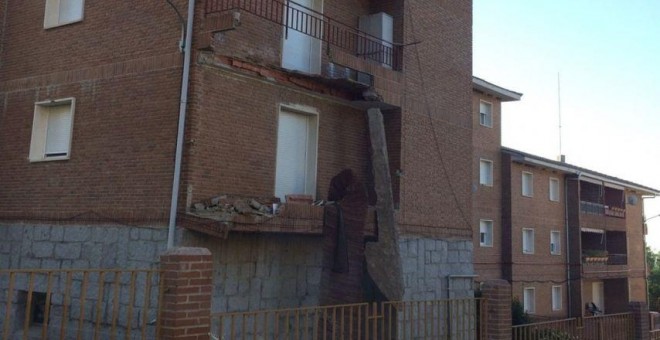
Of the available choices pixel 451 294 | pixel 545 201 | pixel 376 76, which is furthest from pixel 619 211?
pixel 376 76

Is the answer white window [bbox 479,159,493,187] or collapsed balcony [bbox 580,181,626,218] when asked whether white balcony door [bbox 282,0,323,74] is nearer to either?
white window [bbox 479,159,493,187]

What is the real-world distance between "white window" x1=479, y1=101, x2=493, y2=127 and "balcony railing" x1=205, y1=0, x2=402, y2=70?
14.0 metres

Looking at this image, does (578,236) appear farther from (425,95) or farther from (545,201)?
(425,95)

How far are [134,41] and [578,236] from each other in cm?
2615

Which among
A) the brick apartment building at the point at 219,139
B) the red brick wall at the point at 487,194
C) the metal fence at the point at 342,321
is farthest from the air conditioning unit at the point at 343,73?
the red brick wall at the point at 487,194

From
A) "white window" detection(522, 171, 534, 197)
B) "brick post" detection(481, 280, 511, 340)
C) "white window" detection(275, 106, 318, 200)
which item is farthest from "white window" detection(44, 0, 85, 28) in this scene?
"white window" detection(522, 171, 534, 197)

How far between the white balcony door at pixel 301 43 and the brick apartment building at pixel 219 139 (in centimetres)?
4

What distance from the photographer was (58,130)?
12156mm

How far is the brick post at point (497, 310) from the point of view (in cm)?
973

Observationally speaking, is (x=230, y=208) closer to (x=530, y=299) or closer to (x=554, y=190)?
(x=530, y=299)

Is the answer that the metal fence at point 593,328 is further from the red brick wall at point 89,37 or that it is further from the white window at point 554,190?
the white window at point 554,190

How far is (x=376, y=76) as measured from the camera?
13.3 m

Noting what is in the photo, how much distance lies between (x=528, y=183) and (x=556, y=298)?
6.17 metres

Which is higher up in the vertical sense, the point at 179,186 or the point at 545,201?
the point at 545,201
